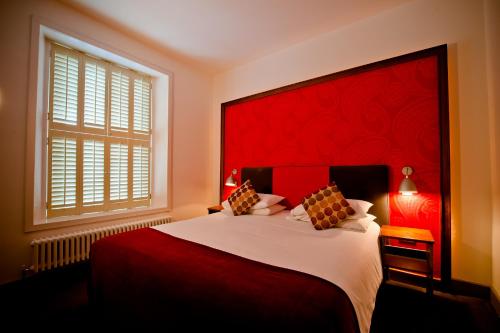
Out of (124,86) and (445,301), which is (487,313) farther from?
(124,86)

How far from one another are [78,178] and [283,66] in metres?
3.15

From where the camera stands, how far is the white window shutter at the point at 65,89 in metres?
2.48

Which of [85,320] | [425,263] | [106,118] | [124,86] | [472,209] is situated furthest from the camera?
[124,86]

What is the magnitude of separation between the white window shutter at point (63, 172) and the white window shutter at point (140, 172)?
29.6 inches

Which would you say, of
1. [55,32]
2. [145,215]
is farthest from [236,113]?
[55,32]

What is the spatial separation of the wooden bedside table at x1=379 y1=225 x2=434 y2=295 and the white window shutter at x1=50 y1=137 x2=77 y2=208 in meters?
3.46

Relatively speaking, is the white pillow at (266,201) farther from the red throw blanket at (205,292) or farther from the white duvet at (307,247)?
the red throw blanket at (205,292)

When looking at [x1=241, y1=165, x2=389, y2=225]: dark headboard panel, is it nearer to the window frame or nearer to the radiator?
the window frame

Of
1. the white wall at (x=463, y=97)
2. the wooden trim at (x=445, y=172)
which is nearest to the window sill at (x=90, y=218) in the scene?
the wooden trim at (x=445, y=172)

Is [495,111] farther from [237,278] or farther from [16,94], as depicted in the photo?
[16,94]

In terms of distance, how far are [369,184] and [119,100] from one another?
3493 mm

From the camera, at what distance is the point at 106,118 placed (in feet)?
9.53

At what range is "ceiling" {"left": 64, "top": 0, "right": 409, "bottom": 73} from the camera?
2.33 meters

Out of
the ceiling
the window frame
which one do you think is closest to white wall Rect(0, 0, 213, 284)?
the window frame
